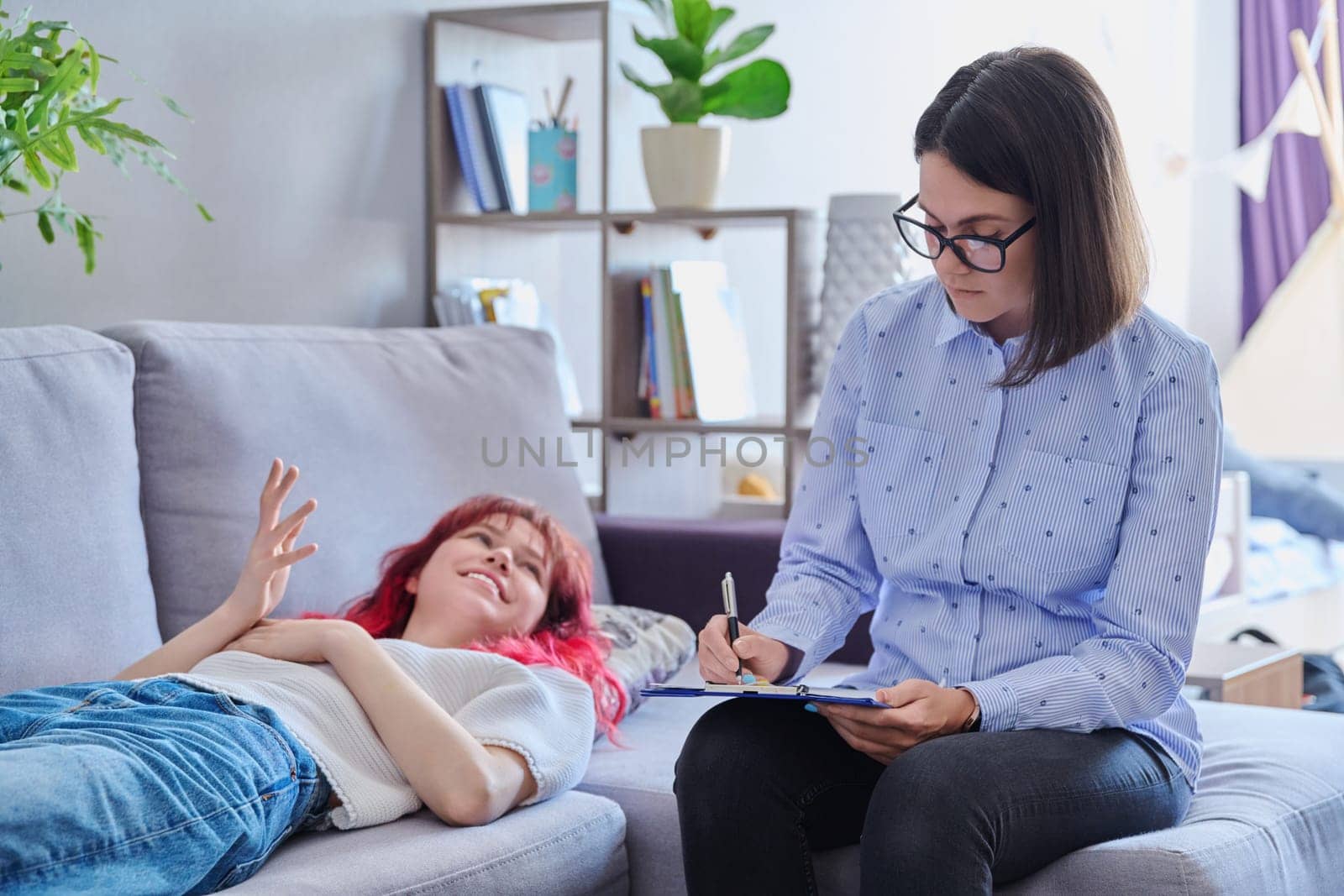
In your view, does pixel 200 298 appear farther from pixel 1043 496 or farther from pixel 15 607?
pixel 1043 496

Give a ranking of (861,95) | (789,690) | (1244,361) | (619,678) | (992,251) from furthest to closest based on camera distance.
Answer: (1244,361) < (861,95) < (619,678) < (992,251) < (789,690)

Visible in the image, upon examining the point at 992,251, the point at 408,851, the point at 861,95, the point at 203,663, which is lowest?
the point at 408,851

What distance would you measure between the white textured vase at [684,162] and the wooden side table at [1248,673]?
1.15 meters

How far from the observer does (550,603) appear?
6.14 ft

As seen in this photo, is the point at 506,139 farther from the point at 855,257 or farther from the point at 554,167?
the point at 855,257

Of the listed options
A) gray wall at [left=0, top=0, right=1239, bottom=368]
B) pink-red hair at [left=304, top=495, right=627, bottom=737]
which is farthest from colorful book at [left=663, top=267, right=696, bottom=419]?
pink-red hair at [left=304, top=495, right=627, bottom=737]

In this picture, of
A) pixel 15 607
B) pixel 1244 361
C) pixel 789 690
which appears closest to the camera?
pixel 789 690

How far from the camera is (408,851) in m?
1.35

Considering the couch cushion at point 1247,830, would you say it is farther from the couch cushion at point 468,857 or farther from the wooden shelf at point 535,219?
the wooden shelf at point 535,219

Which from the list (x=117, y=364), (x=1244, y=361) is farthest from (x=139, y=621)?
(x=1244, y=361)

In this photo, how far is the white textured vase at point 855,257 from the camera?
8.33 feet

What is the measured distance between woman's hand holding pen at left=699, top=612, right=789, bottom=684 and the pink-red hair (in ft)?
1.12

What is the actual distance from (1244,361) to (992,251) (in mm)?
3880

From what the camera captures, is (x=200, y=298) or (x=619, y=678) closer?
(x=619, y=678)
